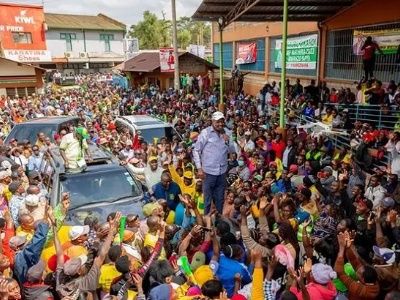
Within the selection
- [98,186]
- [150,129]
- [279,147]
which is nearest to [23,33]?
[150,129]

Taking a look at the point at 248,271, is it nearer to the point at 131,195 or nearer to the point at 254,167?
the point at 131,195

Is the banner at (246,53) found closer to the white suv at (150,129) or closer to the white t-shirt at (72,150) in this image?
the white suv at (150,129)

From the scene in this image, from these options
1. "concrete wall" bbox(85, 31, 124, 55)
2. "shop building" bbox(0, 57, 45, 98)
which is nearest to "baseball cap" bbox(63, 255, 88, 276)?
"shop building" bbox(0, 57, 45, 98)

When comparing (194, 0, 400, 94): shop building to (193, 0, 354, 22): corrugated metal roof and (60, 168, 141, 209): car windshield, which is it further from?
(60, 168, 141, 209): car windshield

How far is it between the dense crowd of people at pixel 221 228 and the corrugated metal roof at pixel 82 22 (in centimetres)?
4167

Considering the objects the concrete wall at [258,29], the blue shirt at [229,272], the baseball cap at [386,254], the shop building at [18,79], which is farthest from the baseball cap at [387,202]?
the shop building at [18,79]

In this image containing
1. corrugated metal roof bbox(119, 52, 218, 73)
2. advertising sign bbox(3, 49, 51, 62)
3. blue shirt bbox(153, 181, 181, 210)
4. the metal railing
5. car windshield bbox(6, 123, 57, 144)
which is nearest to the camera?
blue shirt bbox(153, 181, 181, 210)

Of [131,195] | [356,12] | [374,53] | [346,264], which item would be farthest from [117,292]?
[356,12]

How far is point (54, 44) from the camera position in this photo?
46469mm

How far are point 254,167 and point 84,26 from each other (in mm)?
46342

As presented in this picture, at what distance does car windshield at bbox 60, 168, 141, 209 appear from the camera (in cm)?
623

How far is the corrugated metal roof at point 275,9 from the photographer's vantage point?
1188 centimetres

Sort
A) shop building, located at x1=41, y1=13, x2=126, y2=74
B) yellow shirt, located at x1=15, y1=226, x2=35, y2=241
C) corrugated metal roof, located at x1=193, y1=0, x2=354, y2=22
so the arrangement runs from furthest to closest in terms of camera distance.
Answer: shop building, located at x1=41, y1=13, x2=126, y2=74 < corrugated metal roof, located at x1=193, y1=0, x2=354, y2=22 < yellow shirt, located at x1=15, y1=226, x2=35, y2=241

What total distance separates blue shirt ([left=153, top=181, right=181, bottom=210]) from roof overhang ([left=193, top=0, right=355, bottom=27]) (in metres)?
6.33
